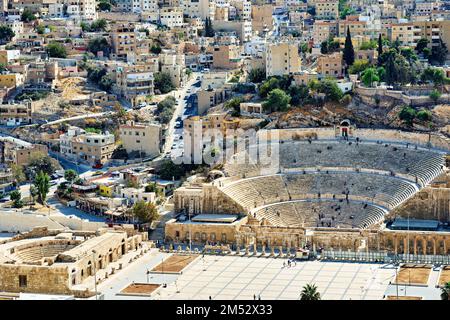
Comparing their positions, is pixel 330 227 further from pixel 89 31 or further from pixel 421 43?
pixel 89 31

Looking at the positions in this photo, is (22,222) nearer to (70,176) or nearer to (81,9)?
(70,176)

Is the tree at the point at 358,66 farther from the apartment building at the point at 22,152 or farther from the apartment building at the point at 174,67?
the apartment building at the point at 22,152

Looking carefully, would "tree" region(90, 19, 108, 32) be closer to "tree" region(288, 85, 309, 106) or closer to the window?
"tree" region(288, 85, 309, 106)

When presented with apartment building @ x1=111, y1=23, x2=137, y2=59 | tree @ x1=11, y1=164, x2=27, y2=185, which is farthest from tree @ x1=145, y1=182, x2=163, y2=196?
apartment building @ x1=111, y1=23, x2=137, y2=59

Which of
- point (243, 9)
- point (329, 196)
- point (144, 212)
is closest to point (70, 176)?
point (144, 212)

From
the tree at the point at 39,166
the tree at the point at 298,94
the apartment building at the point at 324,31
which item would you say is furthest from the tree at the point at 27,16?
the tree at the point at 298,94

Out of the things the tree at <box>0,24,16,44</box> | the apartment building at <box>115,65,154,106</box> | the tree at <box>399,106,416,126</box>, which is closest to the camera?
the tree at <box>399,106,416,126</box>

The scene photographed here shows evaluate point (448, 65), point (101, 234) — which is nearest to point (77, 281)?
point (101, 234)
